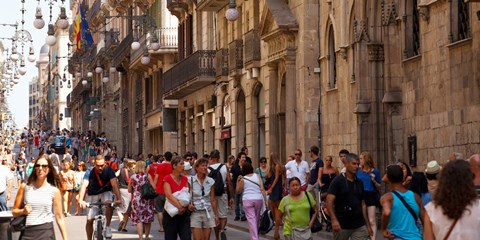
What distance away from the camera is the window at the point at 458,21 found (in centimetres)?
2083

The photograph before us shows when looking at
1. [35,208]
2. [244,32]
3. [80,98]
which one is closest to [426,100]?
[35,208]

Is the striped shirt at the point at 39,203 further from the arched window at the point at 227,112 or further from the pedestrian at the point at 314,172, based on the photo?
the arched window at the point at 227,112

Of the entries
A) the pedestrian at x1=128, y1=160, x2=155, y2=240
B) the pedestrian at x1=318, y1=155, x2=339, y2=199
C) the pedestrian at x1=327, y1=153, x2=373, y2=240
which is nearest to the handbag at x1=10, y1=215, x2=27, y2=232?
the pedestrian at x1=327, y1=153, x2=373, y2=240

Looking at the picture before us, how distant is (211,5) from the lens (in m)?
42.3

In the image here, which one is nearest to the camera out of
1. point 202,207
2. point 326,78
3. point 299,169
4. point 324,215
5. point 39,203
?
point 39,203

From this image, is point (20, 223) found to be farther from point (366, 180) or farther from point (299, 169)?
point (299, 169)

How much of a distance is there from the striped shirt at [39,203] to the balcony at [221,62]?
91.9ft

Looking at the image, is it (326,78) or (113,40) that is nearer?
(326,78)

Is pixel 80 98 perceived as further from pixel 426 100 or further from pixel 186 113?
pixel 426 100

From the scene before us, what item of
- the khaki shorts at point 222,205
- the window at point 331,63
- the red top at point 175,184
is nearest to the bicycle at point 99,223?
the khaki shorts at point 222,205

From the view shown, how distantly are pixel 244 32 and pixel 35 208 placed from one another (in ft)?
87.2

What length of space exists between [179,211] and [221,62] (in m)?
25.3

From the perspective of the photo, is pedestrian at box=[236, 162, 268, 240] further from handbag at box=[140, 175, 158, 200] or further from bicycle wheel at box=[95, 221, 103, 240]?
bicycle wheel at box=[95, 221, 103, 240]

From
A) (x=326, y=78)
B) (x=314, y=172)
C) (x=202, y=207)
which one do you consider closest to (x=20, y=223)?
(x=202, y=207)
